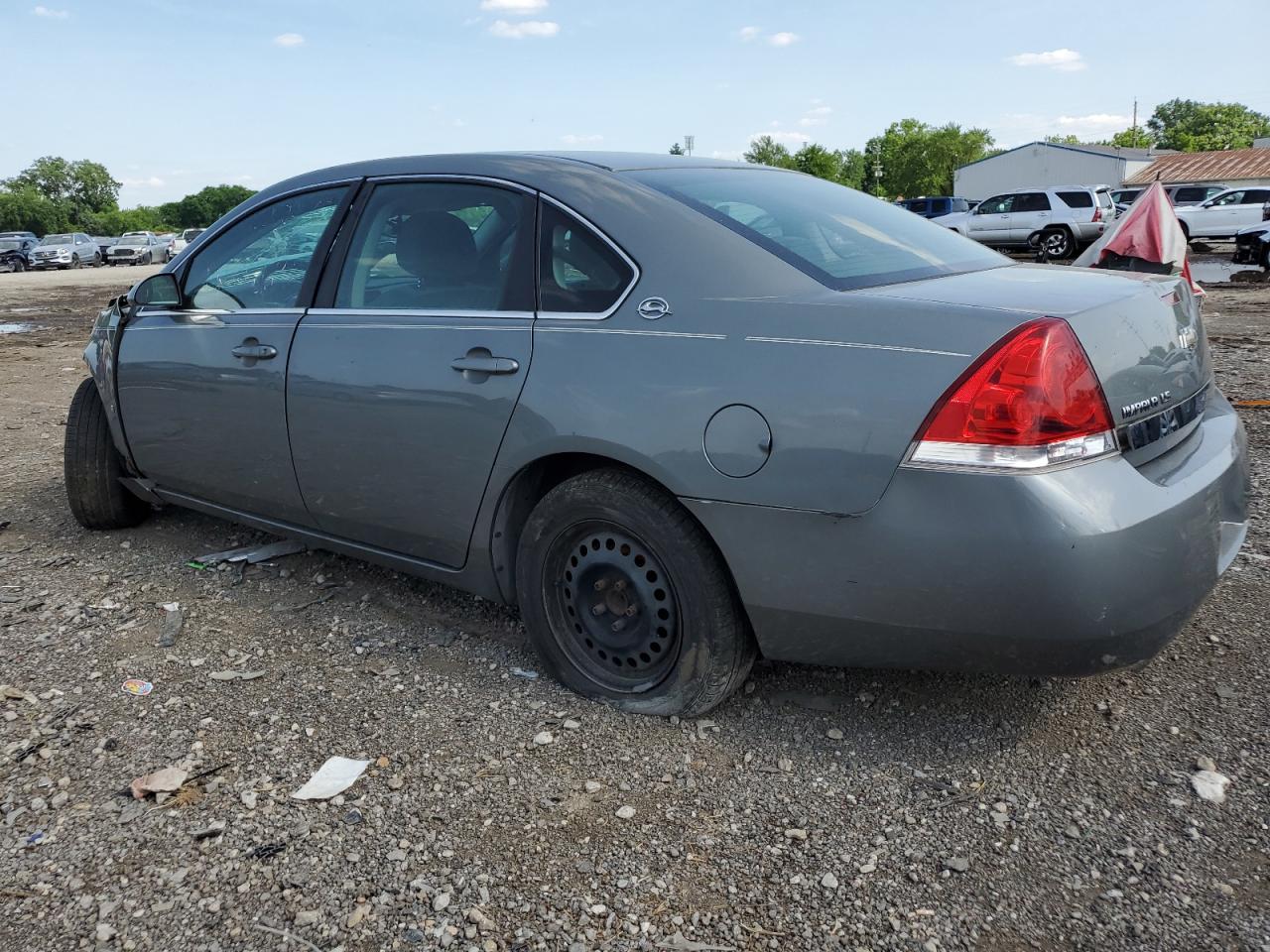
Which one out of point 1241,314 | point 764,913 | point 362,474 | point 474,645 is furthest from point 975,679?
point 1241,314

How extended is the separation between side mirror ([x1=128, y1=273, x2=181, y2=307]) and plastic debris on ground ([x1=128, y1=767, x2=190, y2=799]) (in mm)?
2057

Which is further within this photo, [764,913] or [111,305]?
→ [111,305]

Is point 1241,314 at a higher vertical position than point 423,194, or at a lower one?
lower

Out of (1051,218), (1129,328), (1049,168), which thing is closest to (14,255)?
(1051,218)

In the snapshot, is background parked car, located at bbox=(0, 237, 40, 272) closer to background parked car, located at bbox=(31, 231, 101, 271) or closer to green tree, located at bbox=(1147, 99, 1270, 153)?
background parked car, located at bbox=(31, 231, 101, 271)

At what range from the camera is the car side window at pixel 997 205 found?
25.1 m

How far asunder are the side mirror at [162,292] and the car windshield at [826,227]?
6.77 feet

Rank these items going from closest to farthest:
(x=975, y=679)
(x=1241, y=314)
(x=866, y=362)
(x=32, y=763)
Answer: (x=866, y=362), (x=32, y=763), (x=975, y=679), (x=1241, y=314)

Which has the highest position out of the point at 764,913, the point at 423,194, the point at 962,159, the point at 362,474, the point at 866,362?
the point at 962,159

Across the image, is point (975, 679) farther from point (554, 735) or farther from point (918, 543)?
point (554, 735)

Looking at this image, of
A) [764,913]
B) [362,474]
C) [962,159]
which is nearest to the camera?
[764,913]

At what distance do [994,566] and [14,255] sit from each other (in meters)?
46.2

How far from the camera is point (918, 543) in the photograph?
224 centimetres

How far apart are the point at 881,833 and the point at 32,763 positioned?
2.24m
